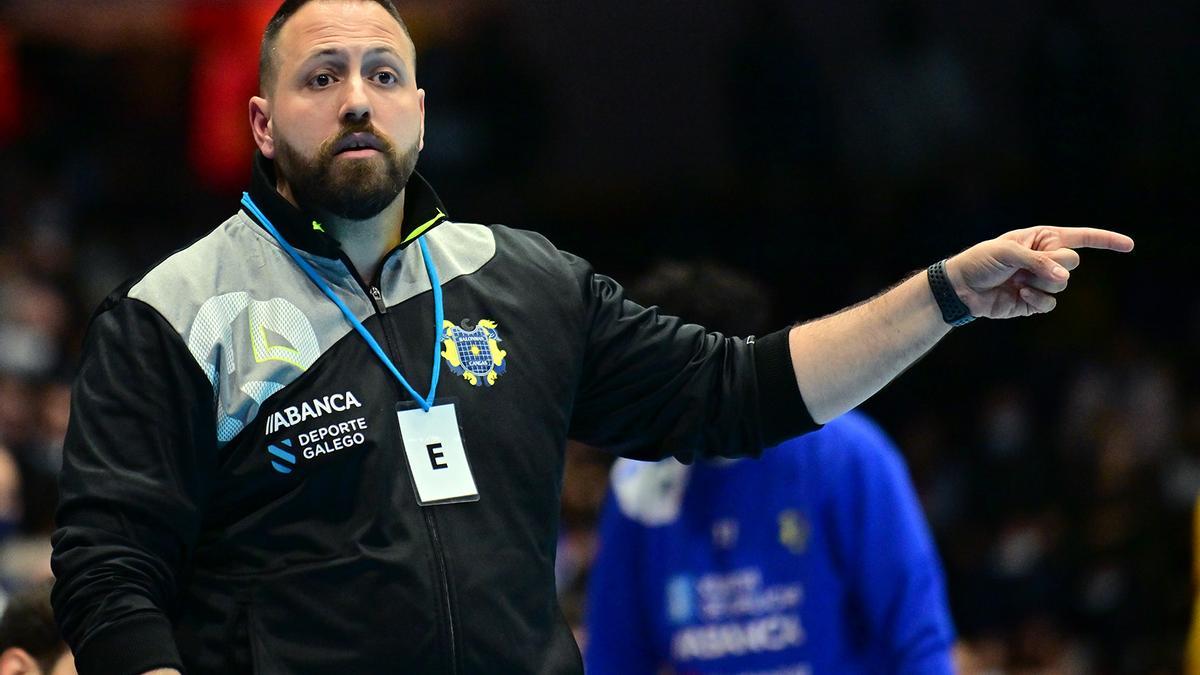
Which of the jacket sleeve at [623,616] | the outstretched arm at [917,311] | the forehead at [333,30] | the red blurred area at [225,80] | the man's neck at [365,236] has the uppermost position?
the red blurred area at [225,80]

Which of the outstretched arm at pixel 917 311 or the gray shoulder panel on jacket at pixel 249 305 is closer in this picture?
the gray shoulder panel on jacket at pixel 249 305

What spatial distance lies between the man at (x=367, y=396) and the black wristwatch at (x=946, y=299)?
1 cm

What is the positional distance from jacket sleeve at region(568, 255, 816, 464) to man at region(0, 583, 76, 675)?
1242 millimetres

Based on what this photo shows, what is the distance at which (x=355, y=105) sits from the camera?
2719 millimetres

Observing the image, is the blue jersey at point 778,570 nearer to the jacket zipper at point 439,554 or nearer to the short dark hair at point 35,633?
the short dark hair at point 35,633

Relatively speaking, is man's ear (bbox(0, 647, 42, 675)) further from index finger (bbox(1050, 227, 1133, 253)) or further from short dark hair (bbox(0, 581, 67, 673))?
index finger (bbox(1050, 227, 1133, 253))

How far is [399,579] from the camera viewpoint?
2.52 meters

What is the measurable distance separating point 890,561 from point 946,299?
129 centimetres

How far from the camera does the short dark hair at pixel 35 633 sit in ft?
11.2

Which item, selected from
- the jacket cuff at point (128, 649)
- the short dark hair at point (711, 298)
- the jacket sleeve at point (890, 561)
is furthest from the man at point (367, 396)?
the short dark hair at point (711, 298)

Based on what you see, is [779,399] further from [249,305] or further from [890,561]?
[890,561]

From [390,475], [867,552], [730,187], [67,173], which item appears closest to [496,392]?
[390,475]

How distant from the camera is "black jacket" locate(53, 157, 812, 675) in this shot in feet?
8.06

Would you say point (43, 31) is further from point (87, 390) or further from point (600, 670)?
point (87, 390)
